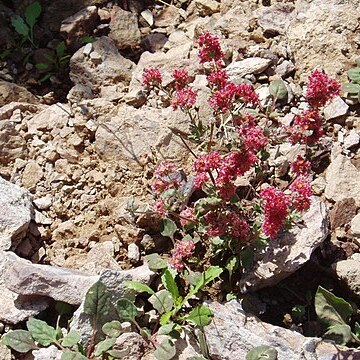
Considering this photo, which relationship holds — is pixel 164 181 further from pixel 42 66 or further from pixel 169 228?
pixel 42 66

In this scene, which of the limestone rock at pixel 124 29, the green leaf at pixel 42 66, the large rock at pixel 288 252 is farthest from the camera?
the limestone rock at pixel 124 29

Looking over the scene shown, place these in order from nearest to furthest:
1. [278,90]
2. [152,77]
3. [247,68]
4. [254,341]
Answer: [254,341] < [152,77] < [278,90] < [247,68]

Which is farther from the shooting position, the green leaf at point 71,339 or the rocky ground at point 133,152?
the rocky ground at point 133,152

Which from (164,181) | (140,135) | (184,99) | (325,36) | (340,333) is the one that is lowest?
(340,333)

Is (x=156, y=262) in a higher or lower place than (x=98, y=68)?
lower

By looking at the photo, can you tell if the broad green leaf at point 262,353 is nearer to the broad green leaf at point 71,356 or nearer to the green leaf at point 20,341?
the broad green leaf at point 71,356

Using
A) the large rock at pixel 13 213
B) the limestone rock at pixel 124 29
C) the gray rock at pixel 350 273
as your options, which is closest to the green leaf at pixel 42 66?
the limestone rock at pixel 124 29

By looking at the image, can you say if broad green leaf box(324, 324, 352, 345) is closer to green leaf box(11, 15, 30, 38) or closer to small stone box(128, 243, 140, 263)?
small stone box(128, 243, 140, 263)

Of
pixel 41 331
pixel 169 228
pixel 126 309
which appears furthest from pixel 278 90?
pixel 41 331
